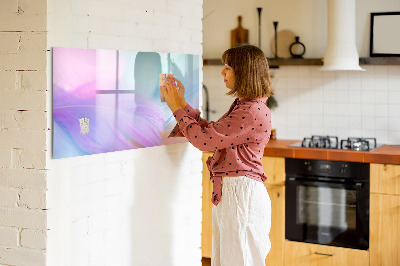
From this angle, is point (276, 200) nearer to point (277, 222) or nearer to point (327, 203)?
point (277, 222)

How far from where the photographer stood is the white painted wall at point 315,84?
4.79m

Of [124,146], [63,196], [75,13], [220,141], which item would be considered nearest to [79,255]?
[63,196]

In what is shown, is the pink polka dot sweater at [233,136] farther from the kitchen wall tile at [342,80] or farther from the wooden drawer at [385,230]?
the kitchen wall tile at [342,80]

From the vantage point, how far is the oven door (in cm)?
425

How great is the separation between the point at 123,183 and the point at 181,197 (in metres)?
0.50

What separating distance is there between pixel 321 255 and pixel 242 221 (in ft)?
5.91

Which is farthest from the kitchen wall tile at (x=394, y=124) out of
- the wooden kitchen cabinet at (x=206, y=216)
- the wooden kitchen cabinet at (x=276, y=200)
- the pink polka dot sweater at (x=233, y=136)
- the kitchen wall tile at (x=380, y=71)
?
the pink polka dot sweater at (x=233, y=136)

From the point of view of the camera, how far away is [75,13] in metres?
2.43

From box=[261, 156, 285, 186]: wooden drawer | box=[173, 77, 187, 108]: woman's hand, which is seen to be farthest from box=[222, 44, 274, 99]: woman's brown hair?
box=[261, 156, 285, 186]: wooden drawer

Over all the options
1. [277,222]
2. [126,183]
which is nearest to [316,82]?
[277,222]

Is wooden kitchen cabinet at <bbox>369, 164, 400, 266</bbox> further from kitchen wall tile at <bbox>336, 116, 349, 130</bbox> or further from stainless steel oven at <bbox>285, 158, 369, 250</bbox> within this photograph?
kitchen wall tile at <bbox>336, 116, 349, 130</bbox>

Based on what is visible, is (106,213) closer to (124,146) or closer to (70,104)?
(124,146)

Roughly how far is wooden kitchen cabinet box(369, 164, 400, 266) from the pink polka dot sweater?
153 centimetres

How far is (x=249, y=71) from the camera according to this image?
→ 278 cm
